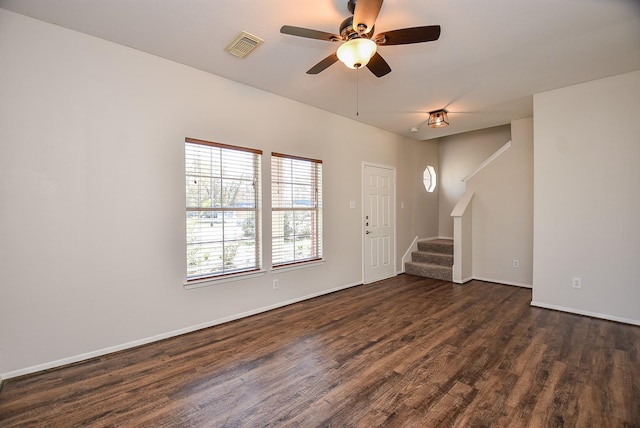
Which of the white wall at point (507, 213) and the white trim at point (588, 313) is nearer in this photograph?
the white trim at point (588, 313)

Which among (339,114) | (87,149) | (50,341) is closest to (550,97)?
(339,114)

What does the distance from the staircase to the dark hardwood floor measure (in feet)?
6.12

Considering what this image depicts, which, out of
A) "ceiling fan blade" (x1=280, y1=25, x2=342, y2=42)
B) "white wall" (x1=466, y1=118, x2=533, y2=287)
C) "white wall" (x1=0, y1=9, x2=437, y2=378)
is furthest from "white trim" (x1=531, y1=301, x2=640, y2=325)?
"ceiling fan blade" (x1=280, y1=25, x2=342, y2=42)

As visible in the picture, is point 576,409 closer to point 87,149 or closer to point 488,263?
point 488,263

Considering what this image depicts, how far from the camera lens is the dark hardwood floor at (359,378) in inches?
70.4

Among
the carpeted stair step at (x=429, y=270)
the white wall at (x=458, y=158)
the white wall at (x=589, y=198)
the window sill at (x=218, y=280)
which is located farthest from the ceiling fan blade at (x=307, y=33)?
the white wall at (x=458, y=158)

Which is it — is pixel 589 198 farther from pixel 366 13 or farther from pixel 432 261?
pixel 366 13

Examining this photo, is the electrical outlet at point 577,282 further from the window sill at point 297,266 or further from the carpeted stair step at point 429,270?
the window sill at point 297,266

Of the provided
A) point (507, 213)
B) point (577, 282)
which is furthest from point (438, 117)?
point (577, 282)

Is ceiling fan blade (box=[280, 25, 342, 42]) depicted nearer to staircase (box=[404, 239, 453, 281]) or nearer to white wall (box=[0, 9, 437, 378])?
white wall (box=[0, 9, 437, 378])

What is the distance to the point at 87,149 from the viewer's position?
248 centimetres

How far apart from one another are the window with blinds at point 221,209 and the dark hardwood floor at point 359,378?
74 cm

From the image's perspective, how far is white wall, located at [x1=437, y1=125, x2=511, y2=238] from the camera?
608 cm

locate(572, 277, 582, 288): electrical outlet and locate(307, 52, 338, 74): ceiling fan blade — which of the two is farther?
locate(572, 277, 582, 288): electrical outlet
